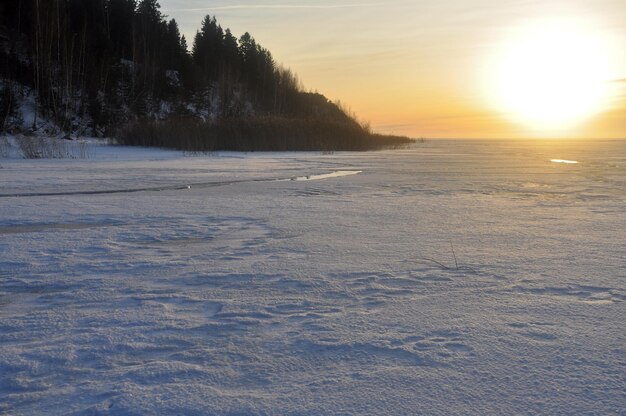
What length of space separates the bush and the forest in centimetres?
4

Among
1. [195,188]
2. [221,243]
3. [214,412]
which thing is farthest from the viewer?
[195,188]

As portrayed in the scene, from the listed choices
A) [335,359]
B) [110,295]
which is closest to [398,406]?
[335,359]

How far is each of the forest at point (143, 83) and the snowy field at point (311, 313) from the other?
568 inches

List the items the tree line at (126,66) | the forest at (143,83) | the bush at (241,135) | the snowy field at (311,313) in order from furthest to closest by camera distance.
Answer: the tree line at (126,66)
the forest at (143,83)
the bush at (241,135)
the snowy field at (311,313)

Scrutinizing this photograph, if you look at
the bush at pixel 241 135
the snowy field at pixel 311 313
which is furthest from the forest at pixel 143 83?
the snowy field at pixel 311 313

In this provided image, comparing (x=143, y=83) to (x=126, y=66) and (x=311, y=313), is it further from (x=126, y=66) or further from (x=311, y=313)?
(x=311, y=313)

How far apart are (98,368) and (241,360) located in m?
0.40

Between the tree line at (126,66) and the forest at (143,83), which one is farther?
the tree line at (126,66)

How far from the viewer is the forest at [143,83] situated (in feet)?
63.9

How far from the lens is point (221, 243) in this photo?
3.40 m

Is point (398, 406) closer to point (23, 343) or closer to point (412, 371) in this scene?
point (412, 371)

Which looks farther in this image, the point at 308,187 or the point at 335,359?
the point at 308,187

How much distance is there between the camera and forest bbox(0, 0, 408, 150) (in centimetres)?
1948

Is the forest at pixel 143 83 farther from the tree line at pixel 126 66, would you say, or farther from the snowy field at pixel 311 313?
the snowy field at pixel 311 313
